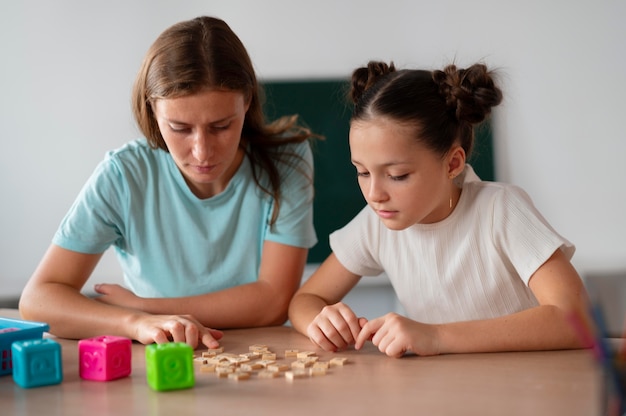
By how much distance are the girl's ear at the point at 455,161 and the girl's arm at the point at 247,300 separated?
47 centimetres

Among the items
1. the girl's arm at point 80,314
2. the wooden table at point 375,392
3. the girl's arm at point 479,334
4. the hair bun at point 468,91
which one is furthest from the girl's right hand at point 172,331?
the hair bun at point 468,91

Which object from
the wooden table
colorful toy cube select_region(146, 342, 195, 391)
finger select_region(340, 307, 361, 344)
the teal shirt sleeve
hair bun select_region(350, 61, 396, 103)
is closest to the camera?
the wooden table

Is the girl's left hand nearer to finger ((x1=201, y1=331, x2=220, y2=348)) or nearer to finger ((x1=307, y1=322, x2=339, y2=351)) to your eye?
finger ((x1=201, y1=331, x2=220, y2=348))

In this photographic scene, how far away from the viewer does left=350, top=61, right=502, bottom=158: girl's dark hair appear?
152cm

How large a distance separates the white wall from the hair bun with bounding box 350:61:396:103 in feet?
6.36

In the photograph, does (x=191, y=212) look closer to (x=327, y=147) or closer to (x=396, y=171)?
(x=396, y=171)

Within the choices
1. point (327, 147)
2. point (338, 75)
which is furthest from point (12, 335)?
point (338, 75)

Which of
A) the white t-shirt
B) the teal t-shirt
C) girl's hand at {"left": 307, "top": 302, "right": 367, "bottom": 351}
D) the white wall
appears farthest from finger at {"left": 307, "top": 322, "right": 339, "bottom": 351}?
the white wall

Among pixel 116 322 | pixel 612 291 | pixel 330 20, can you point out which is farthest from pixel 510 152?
pixel 116 322

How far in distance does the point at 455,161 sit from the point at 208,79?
1.88ft

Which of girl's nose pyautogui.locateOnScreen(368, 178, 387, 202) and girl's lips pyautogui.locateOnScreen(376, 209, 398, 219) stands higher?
girl's nose pyautogui.locateOnScreen(368, 178, 387, 202)

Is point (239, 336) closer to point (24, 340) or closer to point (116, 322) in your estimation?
point (116, 322)

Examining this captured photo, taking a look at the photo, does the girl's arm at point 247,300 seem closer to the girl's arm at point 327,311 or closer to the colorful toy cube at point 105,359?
the girl's arm at point 327,311

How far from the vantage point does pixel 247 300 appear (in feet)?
5.77
